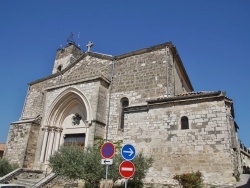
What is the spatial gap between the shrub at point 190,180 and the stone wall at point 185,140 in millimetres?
477

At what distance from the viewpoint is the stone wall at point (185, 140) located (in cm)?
980

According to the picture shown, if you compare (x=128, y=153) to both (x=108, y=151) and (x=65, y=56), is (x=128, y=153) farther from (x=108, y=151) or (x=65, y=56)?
(x=65, y=56)

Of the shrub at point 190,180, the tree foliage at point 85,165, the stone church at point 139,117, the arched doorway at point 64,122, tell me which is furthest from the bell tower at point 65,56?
the shrub at point 190,180

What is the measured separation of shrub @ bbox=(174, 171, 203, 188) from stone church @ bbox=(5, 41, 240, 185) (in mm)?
494

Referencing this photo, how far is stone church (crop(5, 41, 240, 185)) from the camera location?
10.3 meters

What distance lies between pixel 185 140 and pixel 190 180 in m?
1.99

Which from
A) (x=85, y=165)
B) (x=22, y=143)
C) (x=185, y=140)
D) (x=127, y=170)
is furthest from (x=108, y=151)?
(x=22, y=143)

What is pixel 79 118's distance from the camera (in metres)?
16.3

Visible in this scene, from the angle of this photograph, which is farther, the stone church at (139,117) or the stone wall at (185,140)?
the stone church at (139,117)

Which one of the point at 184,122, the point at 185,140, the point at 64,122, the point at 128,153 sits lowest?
the point at 128,153

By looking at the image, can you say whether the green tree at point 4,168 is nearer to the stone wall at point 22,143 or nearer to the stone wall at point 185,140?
the stone wall at point 22,143

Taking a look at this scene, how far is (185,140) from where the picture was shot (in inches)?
424

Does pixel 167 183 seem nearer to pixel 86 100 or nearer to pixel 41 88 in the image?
pixel 86 100

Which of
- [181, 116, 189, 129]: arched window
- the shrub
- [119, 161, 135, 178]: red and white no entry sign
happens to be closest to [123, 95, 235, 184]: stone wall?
[181, 116, 189, 129]: arched window
